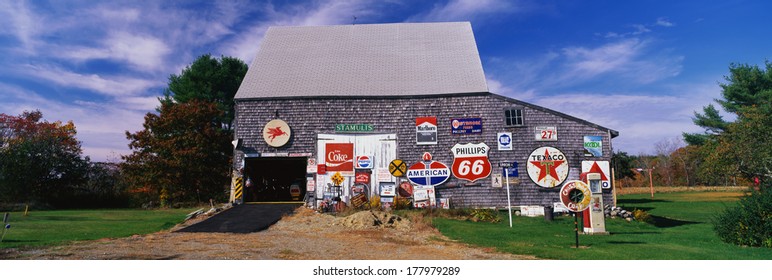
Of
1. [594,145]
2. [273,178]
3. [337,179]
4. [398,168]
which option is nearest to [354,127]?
[337,179]

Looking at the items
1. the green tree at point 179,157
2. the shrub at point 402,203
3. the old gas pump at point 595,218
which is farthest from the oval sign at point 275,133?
the old gas pump at point 595,218

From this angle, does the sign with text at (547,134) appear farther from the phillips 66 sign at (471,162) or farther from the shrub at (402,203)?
the shrub at (402,203)

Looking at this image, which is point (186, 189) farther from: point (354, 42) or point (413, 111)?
point (413, 111)

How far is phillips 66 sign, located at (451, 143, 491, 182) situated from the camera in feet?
71.3

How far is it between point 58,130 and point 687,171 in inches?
2429

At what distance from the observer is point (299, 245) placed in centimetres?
1188

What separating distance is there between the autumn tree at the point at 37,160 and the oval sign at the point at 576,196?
22623mm

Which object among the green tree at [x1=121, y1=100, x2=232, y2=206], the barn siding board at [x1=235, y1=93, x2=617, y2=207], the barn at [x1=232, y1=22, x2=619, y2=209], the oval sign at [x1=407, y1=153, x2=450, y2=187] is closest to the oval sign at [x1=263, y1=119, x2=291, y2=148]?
the barn at [x1=232, y1=22, x2=619, y2=209]

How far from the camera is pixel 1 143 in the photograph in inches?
837

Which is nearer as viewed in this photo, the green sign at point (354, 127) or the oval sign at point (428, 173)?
the oval sign at point (428, 173)

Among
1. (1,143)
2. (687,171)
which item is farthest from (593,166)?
(687,171)

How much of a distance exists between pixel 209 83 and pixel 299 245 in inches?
1201

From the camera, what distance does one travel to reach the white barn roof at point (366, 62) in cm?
2294

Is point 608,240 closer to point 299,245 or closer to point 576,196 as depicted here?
point 576,196
